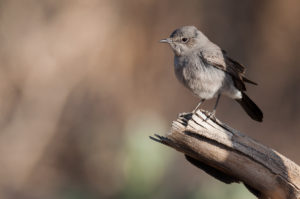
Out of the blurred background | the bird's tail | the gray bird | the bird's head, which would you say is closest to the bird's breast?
the gray bird

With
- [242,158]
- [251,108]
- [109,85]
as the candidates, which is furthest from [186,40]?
[109,85]

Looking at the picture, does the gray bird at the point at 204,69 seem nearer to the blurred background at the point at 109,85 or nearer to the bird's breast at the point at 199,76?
the bird's breast at the point at 199,76

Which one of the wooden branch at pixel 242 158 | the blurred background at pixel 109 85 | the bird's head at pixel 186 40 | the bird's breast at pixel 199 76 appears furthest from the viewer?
the blurred background at pixel 109 85

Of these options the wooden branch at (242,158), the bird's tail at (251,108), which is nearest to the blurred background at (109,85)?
the bird's tail at (251,108)

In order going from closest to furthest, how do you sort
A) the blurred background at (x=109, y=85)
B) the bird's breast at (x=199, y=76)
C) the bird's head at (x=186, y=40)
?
the bird's breast at (x=199, y=76)
the bird's head at (x=186, y=40)
the blurred background at (x=109, y=85)

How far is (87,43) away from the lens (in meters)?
9.08

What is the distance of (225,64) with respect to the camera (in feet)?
20.0

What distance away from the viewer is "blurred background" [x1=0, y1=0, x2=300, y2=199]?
28.1 feet

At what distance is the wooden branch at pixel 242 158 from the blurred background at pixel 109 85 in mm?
3032

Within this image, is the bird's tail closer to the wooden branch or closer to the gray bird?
the gray bird

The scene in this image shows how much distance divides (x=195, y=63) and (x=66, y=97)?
3295 mm

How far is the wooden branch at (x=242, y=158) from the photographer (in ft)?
14.7

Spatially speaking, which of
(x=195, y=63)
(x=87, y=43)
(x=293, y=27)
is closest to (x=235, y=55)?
(x=293, y=27)

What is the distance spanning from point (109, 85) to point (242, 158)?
5.01m
